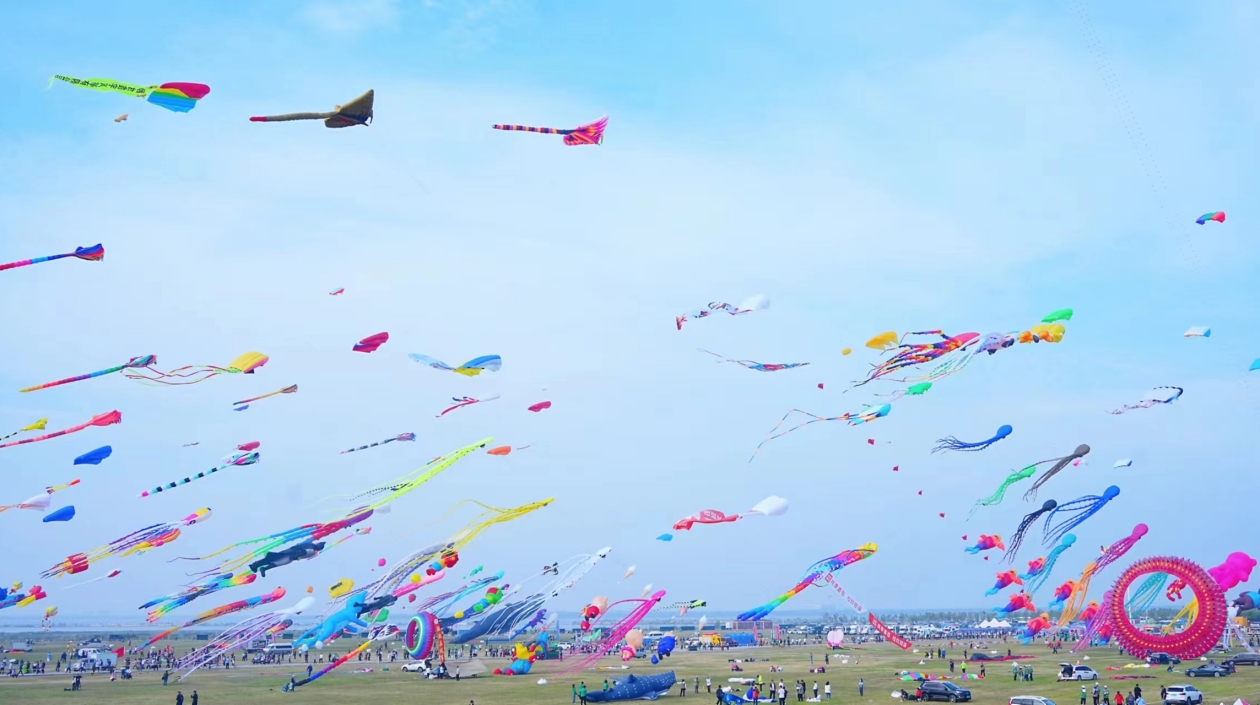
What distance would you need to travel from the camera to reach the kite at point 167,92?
1967 cm

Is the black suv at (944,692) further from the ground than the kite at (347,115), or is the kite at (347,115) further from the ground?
the kite at (347,115)

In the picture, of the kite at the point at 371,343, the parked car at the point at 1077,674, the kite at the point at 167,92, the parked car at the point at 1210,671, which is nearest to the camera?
the kite at the point at 167,92

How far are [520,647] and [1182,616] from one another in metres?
31.6

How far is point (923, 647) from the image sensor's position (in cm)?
7781

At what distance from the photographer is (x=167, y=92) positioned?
19797 mm

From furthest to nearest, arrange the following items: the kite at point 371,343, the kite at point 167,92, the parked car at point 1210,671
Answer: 1. the parked car at point 1210,671
2. the kite at point 371,343
3. the kite at point 167,92

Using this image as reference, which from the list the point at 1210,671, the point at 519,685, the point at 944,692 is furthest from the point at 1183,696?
the point at 519,685

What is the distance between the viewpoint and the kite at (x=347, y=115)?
2008 centimetres

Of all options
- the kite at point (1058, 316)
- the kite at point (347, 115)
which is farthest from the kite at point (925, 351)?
the kite at point (347, 115)

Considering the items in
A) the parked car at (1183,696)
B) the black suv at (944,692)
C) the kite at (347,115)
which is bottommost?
the parked car at (1183,696)

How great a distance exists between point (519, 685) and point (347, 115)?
32.6 m

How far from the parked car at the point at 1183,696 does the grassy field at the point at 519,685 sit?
102 centimetres

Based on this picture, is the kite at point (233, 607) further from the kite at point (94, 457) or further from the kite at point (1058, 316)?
the kite at point (1058, 316)

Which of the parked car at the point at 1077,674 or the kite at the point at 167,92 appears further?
the parked car at the point at 1077,674
